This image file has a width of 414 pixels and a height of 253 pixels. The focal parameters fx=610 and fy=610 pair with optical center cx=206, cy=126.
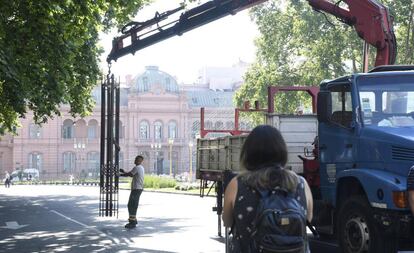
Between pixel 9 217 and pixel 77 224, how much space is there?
4629 mm

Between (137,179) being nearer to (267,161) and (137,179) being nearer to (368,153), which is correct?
(368,153)

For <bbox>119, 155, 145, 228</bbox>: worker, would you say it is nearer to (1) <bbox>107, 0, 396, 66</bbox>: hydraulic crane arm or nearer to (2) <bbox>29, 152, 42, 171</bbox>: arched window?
(1) <bbox>107, 0, 396, 66</bbox>: hydraulic crane arm

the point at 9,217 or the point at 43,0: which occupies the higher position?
the point at 43,0

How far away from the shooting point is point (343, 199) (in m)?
9.07

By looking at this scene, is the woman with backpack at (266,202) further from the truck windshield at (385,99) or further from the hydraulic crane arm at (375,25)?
the hydraulic crane arm at (375,25)

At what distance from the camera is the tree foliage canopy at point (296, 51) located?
37.5 meters

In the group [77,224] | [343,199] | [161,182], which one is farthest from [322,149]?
[161,182]

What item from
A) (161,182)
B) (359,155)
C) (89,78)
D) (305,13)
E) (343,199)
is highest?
(305,13)

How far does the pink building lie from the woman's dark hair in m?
95.0

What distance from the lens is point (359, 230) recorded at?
8336 mm

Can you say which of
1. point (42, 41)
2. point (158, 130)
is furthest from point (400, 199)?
point (158, 130)

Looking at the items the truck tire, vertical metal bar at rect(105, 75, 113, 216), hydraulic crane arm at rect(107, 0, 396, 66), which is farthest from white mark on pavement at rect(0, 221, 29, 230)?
the truck tire

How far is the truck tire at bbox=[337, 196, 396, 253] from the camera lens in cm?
798

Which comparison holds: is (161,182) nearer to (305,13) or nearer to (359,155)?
(305,13)
